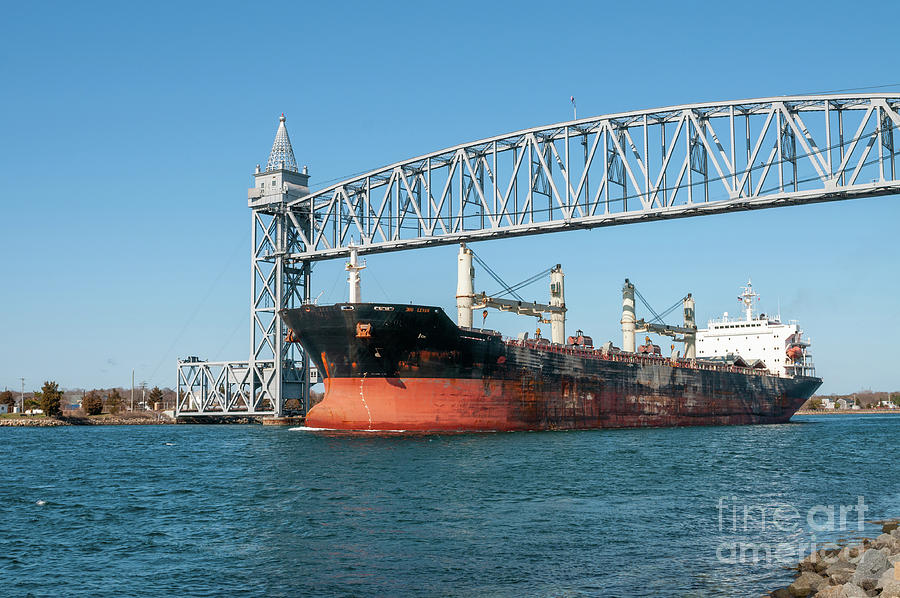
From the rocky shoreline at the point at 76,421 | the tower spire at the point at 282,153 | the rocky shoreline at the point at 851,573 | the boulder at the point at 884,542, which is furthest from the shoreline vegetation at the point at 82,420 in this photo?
the boulder at the point at 884,542

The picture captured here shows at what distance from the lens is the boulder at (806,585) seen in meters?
11.2

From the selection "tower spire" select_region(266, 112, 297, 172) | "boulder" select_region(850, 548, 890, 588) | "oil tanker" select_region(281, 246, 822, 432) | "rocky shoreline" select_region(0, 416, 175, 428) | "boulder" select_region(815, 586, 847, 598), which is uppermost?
"tower spire" select_region(266, 112, 297, 172)

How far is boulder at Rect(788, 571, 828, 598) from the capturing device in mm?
11180

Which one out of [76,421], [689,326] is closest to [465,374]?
[689,326]

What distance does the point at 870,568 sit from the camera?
10.2 metres

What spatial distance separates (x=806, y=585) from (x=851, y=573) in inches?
23.7

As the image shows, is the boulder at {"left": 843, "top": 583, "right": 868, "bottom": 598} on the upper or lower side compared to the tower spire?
lower

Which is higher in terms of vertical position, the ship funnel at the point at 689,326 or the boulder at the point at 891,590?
the ship funnel at the point at 689,326

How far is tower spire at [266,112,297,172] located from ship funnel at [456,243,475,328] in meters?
20.3

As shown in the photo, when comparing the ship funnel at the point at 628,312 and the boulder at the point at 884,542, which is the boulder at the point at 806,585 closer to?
the boulder at the point at 884,542

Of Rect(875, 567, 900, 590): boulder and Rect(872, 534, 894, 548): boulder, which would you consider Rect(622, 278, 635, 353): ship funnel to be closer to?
Rect(872, 534, 894, 548): boulder
